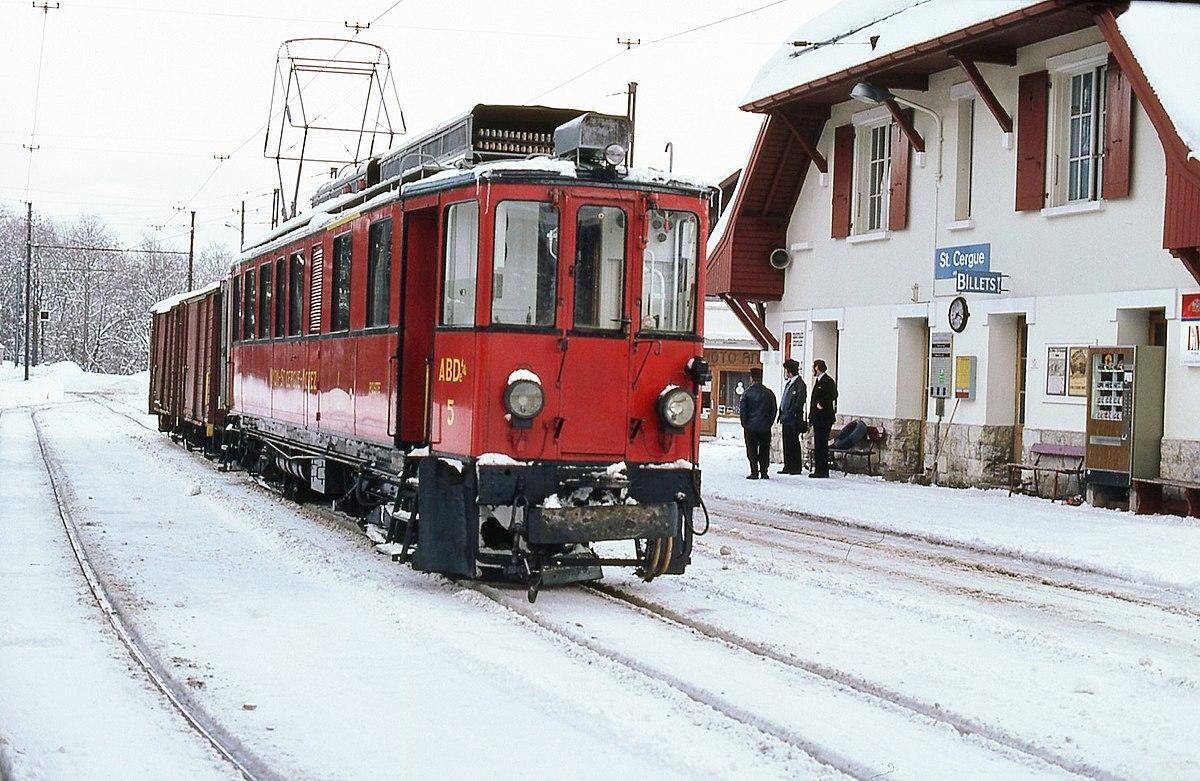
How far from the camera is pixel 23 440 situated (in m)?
29.7

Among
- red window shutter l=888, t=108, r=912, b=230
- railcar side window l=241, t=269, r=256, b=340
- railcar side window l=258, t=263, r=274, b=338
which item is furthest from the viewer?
red window shutter l=888, t=108, r=912, b=230

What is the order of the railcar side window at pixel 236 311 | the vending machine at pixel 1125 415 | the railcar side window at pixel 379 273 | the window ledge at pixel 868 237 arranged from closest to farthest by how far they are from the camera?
the railcar side window at pixel 379 273 < the vending machine at pixel 1125 415 < the railcar side window at pixel 236 311 < the window ledge at pixel 868 237

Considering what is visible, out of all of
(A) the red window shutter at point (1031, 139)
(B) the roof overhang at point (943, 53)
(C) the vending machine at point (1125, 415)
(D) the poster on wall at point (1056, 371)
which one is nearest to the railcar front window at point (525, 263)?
(B) the roof overhang at point (943, 53)

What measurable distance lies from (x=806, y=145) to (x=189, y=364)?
1251 centimetres

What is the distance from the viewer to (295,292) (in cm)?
1622

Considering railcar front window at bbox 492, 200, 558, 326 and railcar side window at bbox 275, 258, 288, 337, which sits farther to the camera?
railcar side window at bbox 275, 258, 288, 337

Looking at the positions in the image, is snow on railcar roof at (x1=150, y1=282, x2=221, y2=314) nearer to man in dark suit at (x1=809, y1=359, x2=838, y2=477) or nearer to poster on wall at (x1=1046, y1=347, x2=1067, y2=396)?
man in dark suit at (x1=809, y1=359, x2=838, y2=477)

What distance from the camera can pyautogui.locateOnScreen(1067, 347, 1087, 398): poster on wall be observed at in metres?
19.8

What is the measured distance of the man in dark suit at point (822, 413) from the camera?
23.8 meters

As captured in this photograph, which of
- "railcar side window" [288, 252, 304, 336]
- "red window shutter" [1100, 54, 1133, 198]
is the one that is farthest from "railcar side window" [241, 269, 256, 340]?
"red window shutter" [1100, 54, 1133, 198]

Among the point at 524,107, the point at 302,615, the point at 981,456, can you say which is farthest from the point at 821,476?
the point at 302,615

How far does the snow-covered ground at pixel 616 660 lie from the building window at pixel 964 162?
8022 mm

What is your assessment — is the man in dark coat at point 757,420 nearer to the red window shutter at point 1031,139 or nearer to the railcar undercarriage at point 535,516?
the red window shutter at point 1031,139

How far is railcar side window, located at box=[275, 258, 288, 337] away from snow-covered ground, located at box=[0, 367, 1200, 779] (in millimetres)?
2506
